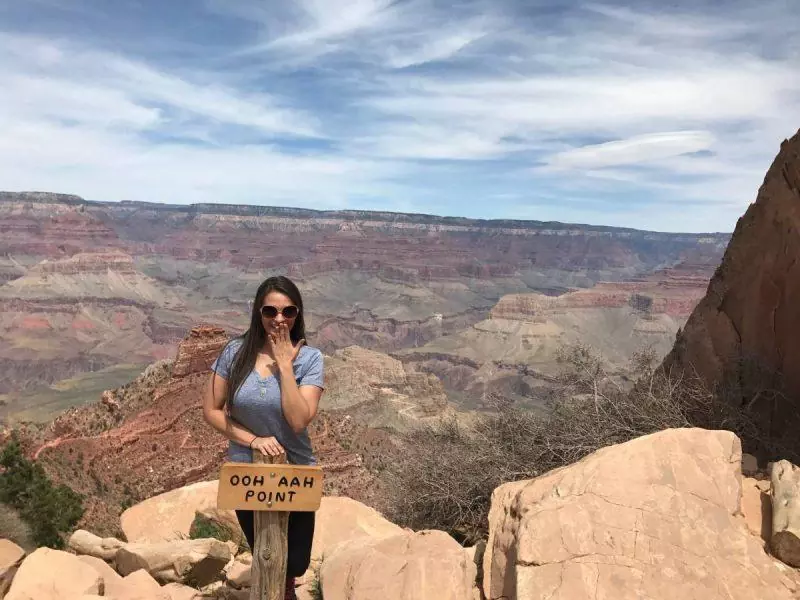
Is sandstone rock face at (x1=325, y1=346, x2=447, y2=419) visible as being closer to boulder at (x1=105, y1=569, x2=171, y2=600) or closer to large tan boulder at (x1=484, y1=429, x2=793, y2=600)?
boulder at (x1=105, y1=569, x2=171, y2=600)

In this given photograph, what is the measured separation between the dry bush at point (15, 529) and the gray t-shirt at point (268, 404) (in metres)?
8.59

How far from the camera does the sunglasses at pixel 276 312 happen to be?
3.84 metres

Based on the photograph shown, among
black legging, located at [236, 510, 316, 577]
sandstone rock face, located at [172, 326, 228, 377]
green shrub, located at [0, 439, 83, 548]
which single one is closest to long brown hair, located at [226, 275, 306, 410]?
black legging, located at [236, 510, 316, 577]

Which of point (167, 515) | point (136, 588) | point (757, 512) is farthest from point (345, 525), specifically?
point (757, 512)

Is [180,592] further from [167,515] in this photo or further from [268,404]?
[167,515]

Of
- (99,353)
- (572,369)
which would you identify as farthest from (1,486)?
(99,353)

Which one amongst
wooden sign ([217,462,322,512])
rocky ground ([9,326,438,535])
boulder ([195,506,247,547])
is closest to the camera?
wooden sign ([217,462,322,512])

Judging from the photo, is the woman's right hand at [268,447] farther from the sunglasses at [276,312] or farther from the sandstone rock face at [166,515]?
the sandstone rock face at [166,515]

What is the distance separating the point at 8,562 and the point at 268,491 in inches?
163

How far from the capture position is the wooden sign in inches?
141

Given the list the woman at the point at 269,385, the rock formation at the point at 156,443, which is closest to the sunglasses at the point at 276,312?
the woman at the point at 269,385

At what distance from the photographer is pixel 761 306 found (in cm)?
863

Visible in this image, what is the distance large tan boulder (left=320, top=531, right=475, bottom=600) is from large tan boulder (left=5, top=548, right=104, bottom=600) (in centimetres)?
192

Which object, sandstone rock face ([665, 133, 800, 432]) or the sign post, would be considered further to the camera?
sandstone rock face ([665, 133, 800, 432])
